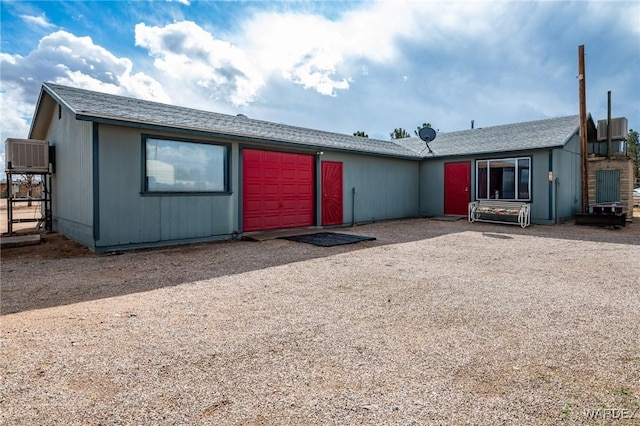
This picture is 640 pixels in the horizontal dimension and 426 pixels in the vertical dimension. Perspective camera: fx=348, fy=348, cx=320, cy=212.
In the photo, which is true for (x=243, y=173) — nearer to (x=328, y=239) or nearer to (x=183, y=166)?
(x=183, y=166)

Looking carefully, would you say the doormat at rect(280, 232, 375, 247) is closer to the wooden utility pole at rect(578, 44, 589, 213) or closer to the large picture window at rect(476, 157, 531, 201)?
the large picture window at rect(476, 157, 531, 201)

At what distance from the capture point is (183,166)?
7.36 meters

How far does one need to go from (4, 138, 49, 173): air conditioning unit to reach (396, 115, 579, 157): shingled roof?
12.0m

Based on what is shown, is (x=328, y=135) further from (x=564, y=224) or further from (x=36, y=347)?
(x=36, y=347)

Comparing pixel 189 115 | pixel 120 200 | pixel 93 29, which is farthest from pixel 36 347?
pixel 93 29

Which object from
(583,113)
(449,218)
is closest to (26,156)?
(449,218)

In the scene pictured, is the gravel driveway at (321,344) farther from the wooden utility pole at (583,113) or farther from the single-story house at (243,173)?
the wooden utility pole at (583,113)

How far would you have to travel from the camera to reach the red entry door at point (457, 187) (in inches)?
490

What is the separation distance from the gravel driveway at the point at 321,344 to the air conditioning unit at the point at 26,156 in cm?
436

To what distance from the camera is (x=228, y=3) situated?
8945mm

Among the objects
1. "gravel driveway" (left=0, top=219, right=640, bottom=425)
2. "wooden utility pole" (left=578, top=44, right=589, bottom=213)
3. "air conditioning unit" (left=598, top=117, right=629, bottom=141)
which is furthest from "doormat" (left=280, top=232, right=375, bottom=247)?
"air conditioning unit" (left=598, top=117, right=629, bottom=141)

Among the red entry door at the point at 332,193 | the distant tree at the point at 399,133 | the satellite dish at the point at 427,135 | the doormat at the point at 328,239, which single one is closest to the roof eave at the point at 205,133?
the red entry door at the point at 332,193

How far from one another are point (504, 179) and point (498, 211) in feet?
5.04

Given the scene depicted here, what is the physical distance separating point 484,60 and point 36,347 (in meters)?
14.9
